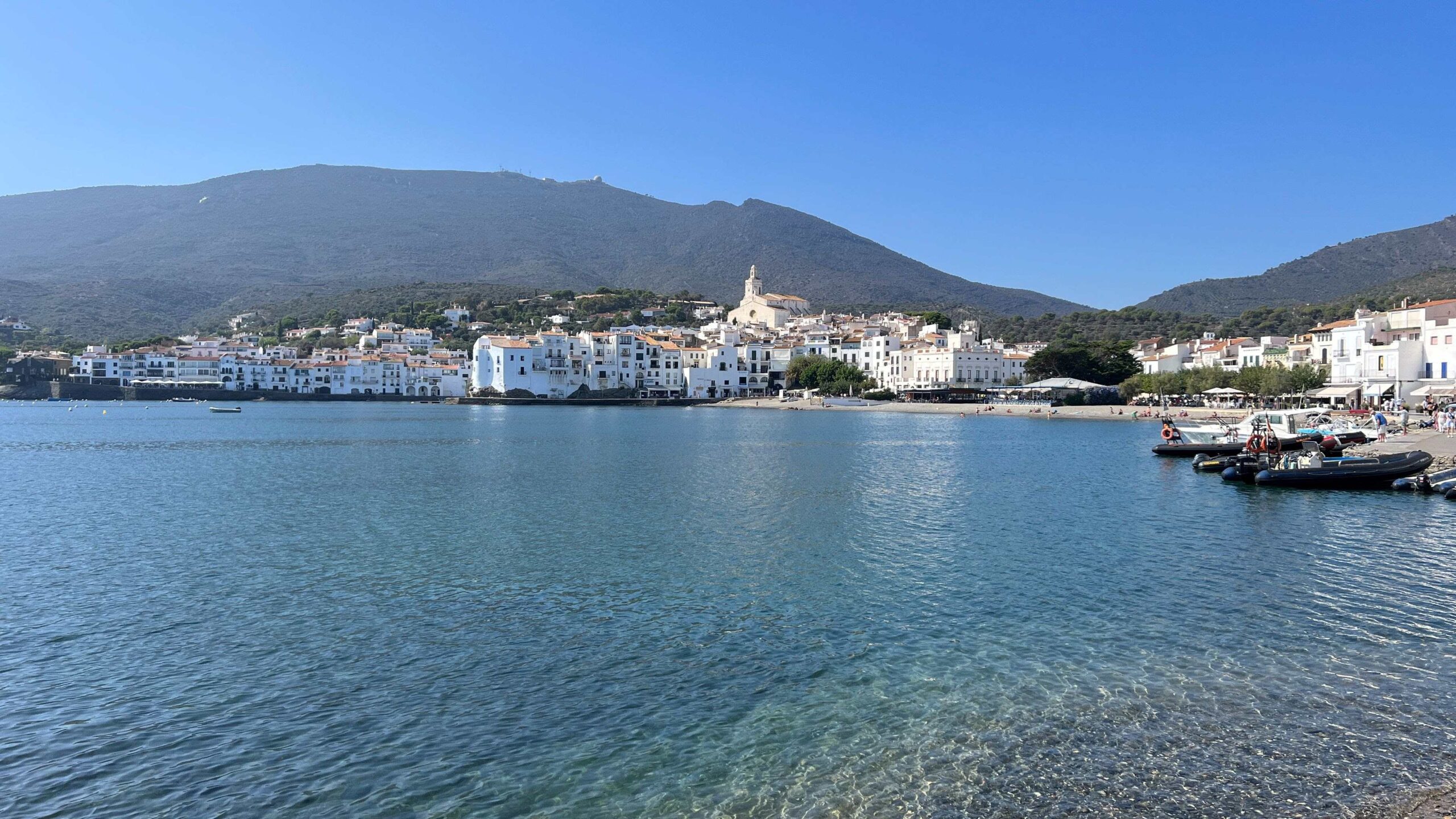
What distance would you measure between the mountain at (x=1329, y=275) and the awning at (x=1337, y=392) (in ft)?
340

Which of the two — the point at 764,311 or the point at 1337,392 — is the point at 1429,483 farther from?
the point at 764,311

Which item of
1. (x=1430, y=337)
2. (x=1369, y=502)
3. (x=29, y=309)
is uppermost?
(x=29, y=309)

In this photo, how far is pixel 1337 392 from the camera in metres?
51.1

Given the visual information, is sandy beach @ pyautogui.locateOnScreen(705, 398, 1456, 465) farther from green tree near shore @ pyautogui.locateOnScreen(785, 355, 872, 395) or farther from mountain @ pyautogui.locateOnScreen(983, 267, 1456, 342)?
mountain @ pyautogui.locateOnScreen(983, 267, 1456, 342)

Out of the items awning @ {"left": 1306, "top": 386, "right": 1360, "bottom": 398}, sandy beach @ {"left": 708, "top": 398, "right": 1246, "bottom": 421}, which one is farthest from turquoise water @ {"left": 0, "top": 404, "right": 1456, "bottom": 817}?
sandy beach @ {"left": 708, "top": 398, "right": 1246, "bottom": 421}

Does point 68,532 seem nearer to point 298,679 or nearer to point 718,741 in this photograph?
point 298,679

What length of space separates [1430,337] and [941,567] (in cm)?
4938

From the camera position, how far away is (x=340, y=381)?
97.8 meters

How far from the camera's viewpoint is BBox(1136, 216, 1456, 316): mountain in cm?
14675

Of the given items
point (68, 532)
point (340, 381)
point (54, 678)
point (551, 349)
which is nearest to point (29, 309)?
point (340, 381)

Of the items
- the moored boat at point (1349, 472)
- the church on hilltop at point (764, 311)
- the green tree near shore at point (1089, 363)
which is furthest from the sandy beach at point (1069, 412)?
the church on hilltop at point (764, 311)

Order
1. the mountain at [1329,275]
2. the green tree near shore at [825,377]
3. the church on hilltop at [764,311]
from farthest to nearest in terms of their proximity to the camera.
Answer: the mountain at [1329,275], the church on hilltop at [764,311], the green tree near shore at [825,377]

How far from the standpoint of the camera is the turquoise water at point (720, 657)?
600 cm

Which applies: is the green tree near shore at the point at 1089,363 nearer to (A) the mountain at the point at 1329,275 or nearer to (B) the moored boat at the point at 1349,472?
(B) the moored boat at the point at 1349,472
